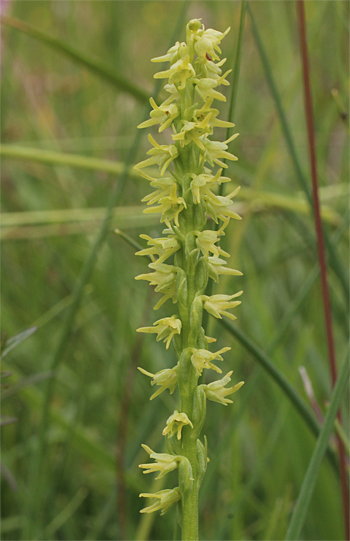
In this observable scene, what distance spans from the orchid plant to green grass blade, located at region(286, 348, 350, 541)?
13 centimetres

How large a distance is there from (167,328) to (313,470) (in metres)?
0.20

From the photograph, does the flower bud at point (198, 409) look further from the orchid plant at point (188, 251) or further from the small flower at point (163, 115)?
the small flower at point (163, 115)

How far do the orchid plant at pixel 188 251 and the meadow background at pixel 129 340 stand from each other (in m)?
0.14

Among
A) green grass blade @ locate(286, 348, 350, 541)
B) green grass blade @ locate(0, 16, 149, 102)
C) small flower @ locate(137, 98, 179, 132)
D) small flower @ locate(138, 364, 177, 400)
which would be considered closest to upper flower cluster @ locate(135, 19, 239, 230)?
small flower @ locate(137, 98, 179, 132)

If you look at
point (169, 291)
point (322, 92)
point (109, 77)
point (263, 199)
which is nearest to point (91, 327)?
point (263, 199)

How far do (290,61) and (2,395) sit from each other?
1670mm

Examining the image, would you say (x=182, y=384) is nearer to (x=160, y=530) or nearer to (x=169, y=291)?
(x=169, y=291)

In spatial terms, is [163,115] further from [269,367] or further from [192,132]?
[269,367]

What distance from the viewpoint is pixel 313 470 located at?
0.48m

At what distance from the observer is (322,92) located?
2.48 meters

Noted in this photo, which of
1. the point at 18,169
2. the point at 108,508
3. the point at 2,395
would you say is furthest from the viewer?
the point at 18,169

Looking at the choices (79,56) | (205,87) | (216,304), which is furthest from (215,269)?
(79,56)

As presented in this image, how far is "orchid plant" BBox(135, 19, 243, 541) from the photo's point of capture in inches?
14.8

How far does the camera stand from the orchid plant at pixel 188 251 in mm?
376
